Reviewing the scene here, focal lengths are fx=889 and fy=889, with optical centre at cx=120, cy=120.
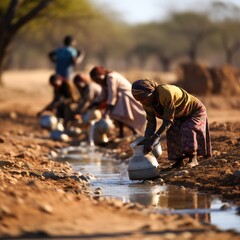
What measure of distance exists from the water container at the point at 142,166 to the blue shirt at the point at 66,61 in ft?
33.4

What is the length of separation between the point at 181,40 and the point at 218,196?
63.6m

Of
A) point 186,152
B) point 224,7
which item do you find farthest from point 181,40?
point 186,152

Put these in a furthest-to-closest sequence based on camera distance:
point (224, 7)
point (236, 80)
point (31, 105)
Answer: point (224, 7) < point (236, 80) < point (31, 105)

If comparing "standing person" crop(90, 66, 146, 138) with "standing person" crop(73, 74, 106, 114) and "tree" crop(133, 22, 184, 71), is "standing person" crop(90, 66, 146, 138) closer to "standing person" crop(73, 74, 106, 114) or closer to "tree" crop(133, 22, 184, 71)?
"standing person" crop(73, 74, 106, 114)

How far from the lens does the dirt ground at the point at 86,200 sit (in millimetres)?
6191

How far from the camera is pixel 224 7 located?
226 ft

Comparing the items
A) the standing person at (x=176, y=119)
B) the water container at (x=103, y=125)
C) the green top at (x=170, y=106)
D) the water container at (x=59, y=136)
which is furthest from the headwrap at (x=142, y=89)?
the water container at (x=59, y=136)

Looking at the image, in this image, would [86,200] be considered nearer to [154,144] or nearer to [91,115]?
[154,144]

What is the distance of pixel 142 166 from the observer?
9477 millimetres

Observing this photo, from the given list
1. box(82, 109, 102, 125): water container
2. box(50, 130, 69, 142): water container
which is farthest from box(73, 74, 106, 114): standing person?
box(50, 130, 69, 142): water container

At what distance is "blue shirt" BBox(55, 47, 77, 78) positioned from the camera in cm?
Result: 1966

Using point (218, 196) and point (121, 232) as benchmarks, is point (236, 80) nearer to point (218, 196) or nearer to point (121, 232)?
point (218, 196)

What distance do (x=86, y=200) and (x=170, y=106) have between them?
6.85ft

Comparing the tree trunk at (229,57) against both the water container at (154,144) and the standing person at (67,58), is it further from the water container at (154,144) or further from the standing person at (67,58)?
the water container at (154,144)
